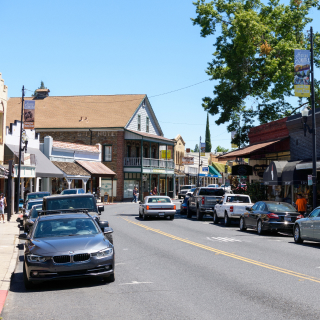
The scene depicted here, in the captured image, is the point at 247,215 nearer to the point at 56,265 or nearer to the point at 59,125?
the point at 56,265

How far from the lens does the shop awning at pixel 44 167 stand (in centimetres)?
4266

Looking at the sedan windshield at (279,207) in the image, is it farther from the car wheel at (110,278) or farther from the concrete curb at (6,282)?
the car wheel at (110,278)

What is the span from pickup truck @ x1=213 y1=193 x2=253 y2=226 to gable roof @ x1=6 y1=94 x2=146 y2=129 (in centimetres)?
3467

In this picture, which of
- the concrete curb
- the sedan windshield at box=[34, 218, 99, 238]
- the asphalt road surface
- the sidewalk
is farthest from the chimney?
the sedan windshield at box=[34, 218, 99, 238]

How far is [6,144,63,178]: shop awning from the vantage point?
42.7 m

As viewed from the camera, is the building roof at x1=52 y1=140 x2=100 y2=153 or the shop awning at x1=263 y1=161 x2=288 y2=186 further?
the building roof at x1=52 y1=140 x2=100 y2=153

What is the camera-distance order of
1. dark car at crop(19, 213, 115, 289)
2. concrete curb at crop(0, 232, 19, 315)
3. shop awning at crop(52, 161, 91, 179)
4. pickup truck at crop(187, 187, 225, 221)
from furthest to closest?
shop awning at crop(52, 161, 91, 179) → pickup truck at crop(187, 187, 225, 221) → dark car at crop(19, 213, 115, 289) → concrete curb at crop(0, 232, 19, 315)

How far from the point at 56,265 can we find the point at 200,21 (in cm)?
3445


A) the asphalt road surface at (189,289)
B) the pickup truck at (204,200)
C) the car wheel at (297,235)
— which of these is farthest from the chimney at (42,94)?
the asphalt road surface at (189,289)

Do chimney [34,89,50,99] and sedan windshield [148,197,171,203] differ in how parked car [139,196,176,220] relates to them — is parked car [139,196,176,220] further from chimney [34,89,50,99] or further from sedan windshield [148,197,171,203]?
chimney [34,89,50,99]

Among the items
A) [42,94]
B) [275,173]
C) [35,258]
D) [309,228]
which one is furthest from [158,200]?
[42,94]

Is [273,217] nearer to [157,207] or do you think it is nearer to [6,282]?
[157,207]

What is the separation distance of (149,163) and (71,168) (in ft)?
57.5

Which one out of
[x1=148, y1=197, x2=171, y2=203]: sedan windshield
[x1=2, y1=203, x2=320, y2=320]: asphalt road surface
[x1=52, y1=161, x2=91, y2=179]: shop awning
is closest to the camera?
[x1=2, y1=203, x2=320, y2=320]: asphalt road surface
